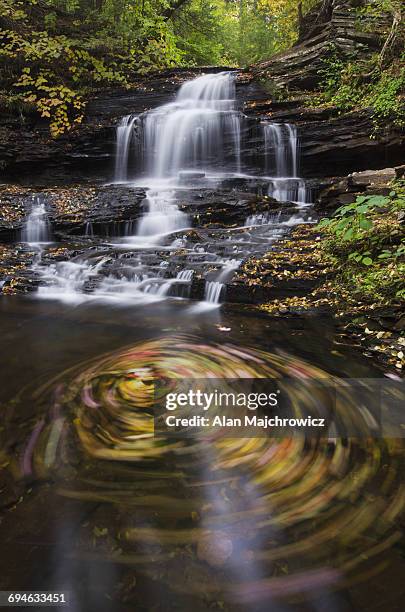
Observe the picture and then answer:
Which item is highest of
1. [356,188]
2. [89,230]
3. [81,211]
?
[356,188]

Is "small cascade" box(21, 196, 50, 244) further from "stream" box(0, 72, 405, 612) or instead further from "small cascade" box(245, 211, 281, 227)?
"small cascade" box(245, 211, 281, 227)

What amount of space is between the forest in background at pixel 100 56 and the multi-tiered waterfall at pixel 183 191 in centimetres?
198

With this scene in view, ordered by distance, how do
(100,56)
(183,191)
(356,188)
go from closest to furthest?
(356,188)
(183,191)
(100,56)

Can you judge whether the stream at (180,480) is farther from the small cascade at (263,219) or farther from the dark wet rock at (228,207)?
the dark wet rock at (228,207)

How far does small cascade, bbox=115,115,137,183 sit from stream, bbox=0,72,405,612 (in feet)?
24.8

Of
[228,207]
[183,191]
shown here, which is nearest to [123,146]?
[183,191]

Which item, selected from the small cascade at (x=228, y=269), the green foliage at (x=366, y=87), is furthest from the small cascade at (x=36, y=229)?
the green foliage at (x=366, y=87)

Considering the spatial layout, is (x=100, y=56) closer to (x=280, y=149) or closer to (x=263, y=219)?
(x=280, y=149)

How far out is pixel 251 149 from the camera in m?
11.8

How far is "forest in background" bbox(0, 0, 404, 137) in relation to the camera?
11070 mm

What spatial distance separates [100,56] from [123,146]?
4.10 metres

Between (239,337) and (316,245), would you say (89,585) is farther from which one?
(316,245)

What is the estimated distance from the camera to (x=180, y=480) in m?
2.58

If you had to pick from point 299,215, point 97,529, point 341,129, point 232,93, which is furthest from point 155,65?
point 97,529
